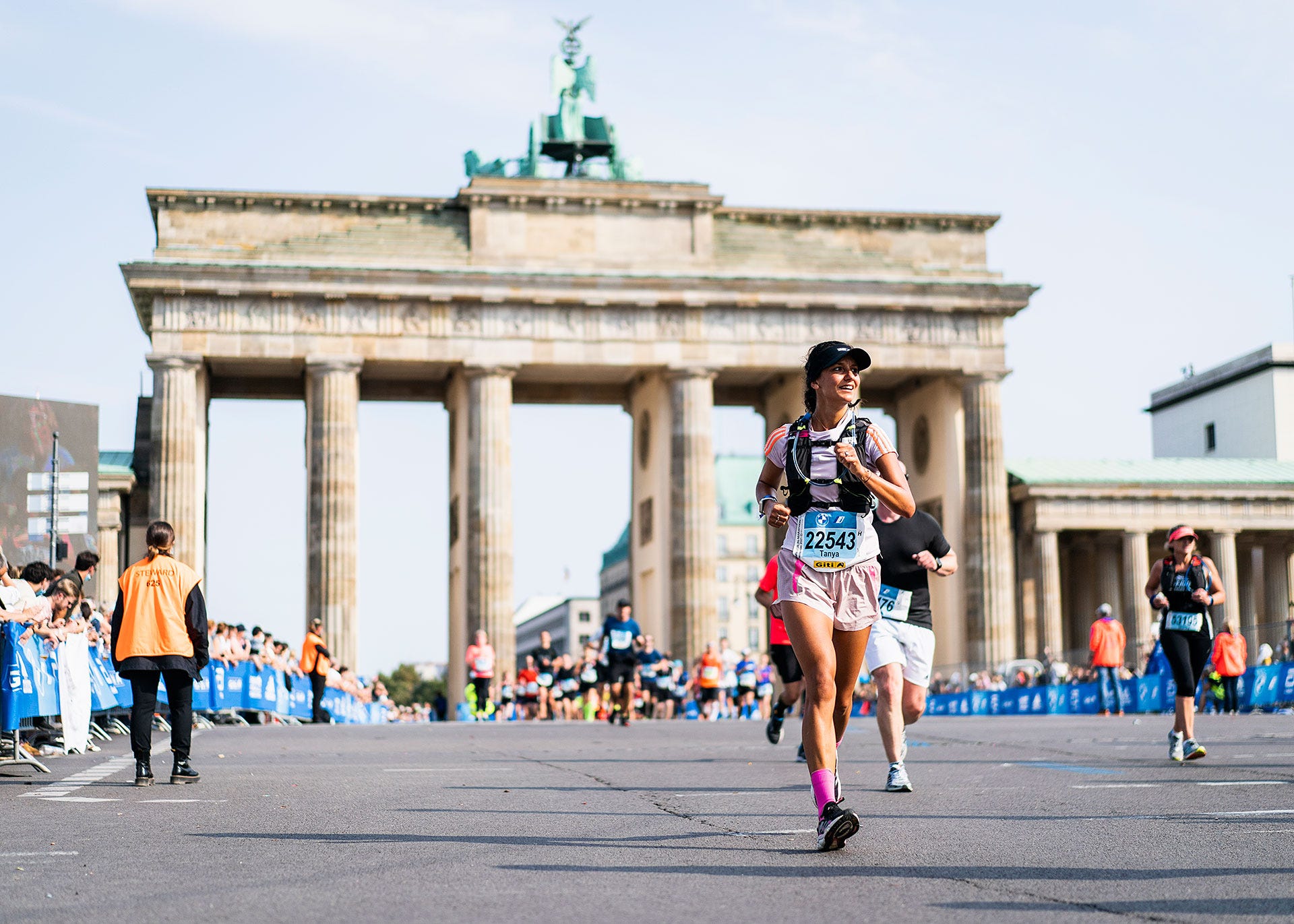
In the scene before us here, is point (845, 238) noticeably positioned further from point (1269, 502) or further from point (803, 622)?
point (803, 622)

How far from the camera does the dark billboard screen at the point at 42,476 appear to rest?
32.0m

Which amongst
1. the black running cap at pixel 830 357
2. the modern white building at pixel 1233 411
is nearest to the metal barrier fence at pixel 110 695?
the black running cap at pixel 830 357

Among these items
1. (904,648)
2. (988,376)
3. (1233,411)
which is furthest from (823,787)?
(1233,411)

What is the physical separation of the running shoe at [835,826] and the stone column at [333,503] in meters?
46.4

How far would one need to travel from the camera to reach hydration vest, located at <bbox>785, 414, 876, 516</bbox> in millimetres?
8492

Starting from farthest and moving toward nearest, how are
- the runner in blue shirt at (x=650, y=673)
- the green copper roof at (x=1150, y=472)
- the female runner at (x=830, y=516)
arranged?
1. the green copper roof at (x=1150, y=472)
2. the runner in blue shirt at (x=650, y=673)
3. the female runner at (x=830, y=516)

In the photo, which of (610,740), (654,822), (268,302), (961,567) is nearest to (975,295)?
(961,567)

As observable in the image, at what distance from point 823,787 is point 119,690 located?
1644 centimetres

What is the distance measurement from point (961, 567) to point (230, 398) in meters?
24.5

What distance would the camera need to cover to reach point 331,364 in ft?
184

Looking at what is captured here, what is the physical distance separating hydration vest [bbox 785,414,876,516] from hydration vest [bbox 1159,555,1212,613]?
24.1ft

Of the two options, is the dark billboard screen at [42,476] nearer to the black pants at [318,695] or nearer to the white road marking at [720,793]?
the black pants at [318,695]

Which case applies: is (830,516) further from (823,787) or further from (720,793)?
(720,793)

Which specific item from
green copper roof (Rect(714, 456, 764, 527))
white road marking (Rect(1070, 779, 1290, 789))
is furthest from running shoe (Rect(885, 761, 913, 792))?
green copper roof (Rect(714, 456, 764, 527))
